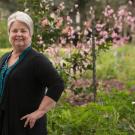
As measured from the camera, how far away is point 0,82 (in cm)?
389

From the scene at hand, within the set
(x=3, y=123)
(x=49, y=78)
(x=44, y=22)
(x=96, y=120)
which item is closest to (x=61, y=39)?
(x=44, y=22)

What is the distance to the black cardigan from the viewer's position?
12.3 feet

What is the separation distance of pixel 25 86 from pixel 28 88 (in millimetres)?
27

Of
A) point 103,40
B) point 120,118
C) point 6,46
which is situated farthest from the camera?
point 6,46

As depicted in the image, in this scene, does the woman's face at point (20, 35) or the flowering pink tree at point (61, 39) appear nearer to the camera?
the woman's face at point (20, 35)

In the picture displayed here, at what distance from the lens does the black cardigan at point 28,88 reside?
3.75 m

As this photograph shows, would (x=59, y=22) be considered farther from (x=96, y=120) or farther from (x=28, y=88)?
(x=28, y=88)

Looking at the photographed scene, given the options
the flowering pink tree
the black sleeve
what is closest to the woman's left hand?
the black sleeve

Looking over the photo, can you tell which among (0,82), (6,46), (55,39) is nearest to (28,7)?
(55,39)

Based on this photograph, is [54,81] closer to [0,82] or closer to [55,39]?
[0,82]

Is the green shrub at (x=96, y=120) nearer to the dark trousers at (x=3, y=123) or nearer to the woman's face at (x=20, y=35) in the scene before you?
the dark trousers at (x=3, y=123)

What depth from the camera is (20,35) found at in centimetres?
382

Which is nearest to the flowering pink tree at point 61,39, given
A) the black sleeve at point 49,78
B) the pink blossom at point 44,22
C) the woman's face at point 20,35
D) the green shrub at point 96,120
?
the pink blossom at point 44,22

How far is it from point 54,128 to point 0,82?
2.00 meters
